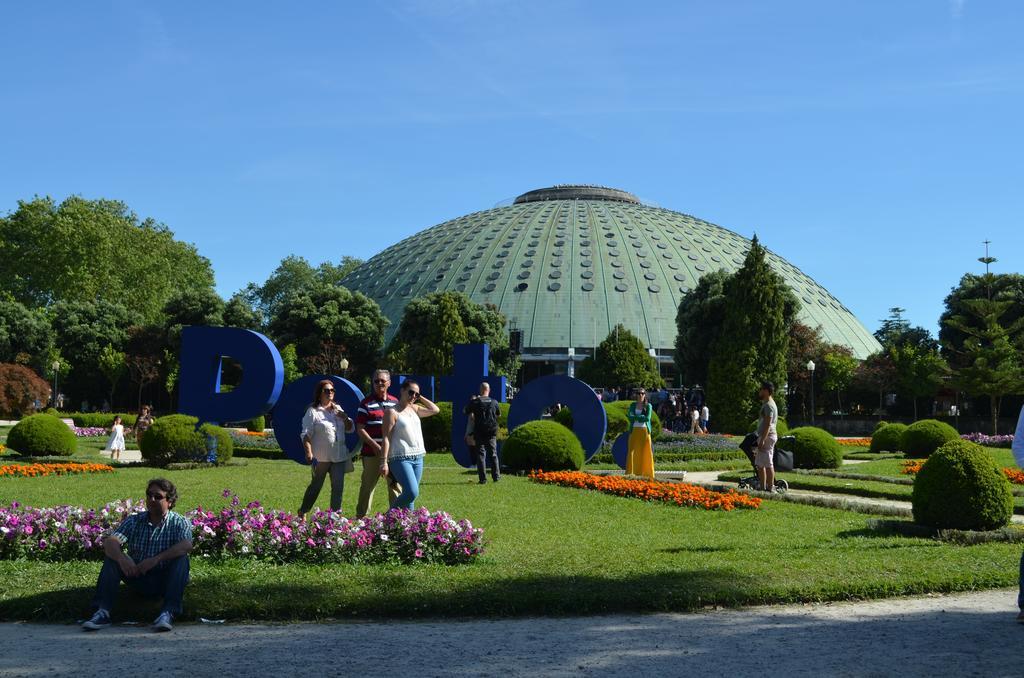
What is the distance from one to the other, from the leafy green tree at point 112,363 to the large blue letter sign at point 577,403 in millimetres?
41571

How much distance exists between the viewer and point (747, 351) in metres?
35.9

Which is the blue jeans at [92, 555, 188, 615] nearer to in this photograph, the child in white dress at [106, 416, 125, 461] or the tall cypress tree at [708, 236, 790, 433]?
the child in white dress at [106, 416, 125, 461]

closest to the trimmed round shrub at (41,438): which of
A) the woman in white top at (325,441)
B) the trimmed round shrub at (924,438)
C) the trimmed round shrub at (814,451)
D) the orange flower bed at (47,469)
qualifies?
the orange flower bed at (47,469)

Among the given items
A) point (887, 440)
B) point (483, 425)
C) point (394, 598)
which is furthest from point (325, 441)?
point (887, 440)

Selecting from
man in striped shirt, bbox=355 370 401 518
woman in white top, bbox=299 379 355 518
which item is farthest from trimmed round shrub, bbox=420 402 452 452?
man in striped shirt, bbox=355 370 401 518

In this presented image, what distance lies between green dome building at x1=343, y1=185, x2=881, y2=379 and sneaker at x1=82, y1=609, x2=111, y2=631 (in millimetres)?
67082

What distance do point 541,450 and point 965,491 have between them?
9.07 metres

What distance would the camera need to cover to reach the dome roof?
253ft

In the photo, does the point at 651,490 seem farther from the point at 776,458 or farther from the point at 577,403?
the point at 577,403

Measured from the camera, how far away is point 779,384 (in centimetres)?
3684

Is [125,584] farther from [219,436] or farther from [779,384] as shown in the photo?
[779,384]

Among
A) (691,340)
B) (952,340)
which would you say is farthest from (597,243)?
(952,340)

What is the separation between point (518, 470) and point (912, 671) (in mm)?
12761

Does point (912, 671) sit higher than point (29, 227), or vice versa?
point (29, 227)
